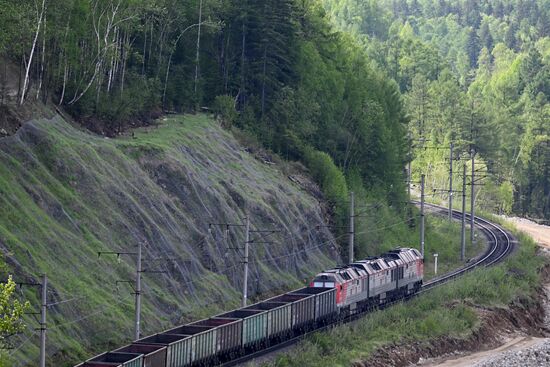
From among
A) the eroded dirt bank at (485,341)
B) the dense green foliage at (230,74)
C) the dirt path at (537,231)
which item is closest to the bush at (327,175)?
the dense green foliage at (230,74)

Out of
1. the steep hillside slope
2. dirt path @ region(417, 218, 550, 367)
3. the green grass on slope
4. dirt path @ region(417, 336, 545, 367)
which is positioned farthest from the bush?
dirt path @ region(417, 336, 545, 367)

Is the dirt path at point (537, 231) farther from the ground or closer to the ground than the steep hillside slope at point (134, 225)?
closer to the ground

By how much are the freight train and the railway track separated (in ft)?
1.05

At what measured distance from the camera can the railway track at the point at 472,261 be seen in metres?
55.0

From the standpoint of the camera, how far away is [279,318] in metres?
56.1

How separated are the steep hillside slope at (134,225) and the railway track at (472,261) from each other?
21.8ft

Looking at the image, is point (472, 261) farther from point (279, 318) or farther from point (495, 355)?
point (279, 318)

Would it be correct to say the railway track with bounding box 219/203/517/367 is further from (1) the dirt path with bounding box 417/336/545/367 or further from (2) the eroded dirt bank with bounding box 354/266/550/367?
(1) the dirt path with bounding box 417/336/545/367

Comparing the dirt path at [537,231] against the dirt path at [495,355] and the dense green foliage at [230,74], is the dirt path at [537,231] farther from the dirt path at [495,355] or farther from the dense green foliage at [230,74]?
the dirt path at [495,355]

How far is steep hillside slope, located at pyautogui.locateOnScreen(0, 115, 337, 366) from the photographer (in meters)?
54.5

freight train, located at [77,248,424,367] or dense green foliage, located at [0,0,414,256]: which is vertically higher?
dense green foliage, located at [0,0,414,256]

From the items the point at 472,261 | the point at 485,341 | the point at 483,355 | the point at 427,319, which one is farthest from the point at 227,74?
the point at 483,355

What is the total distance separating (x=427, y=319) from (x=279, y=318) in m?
13.3

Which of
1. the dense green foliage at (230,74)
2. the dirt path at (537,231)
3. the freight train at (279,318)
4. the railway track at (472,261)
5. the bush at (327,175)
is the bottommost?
the dirt path at (537,231)
